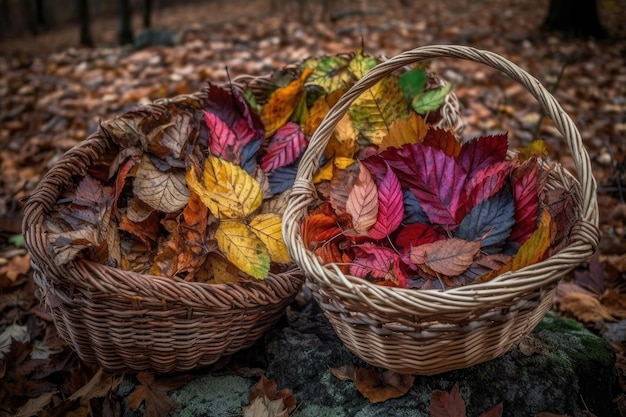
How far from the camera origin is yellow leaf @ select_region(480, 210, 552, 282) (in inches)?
36.2

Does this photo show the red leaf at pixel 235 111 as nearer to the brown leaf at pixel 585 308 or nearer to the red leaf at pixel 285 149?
the red leaf at pixel 285 149

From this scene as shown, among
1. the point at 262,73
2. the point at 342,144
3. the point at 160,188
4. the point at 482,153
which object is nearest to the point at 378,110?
the point at 342,144

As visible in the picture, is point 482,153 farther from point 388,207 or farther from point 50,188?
point 50,188

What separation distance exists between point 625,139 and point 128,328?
2.46m

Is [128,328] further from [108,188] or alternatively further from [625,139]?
[625,139]

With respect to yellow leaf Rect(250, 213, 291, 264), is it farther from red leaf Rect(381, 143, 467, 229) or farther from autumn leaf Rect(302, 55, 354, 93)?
autumn leaf Rect(302, 55, 354, 93)

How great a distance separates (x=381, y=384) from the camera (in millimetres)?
1154

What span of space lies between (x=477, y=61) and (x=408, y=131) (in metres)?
0.26

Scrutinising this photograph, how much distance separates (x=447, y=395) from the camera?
1.08 metres

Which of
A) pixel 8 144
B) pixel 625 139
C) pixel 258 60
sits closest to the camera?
pixel 625 139

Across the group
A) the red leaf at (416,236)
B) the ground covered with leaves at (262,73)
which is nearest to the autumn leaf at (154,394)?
the ground covered with leaves at (262,73)

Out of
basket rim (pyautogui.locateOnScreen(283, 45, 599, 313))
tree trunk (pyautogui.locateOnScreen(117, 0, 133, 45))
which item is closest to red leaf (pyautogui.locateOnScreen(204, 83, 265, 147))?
basket rim (pyautogui.locateOnScreen(283, 45, 599, 313))

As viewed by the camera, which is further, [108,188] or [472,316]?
[108,188]

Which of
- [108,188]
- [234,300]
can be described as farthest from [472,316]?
[108,188]
